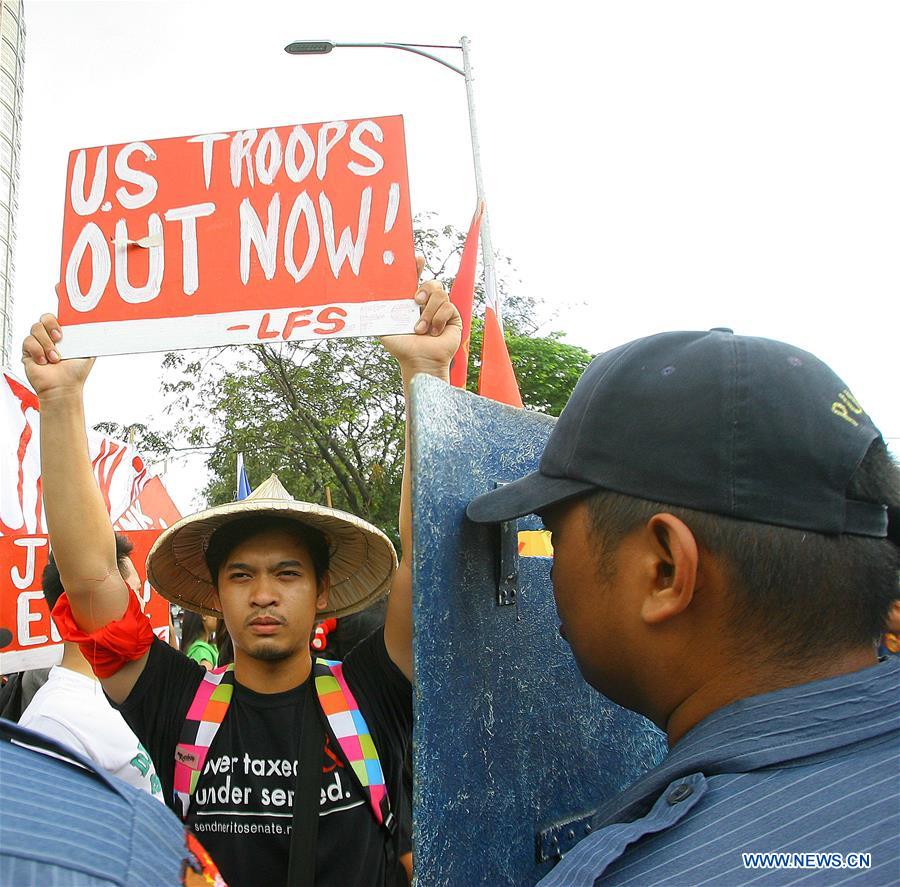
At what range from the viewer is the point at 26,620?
141 inches

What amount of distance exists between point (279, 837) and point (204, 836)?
0.17 meters

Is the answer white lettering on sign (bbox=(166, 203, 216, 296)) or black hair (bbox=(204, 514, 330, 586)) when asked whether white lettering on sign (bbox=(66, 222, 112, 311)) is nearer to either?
white lettering on sign (bbox=(166, 203, 216, 296))

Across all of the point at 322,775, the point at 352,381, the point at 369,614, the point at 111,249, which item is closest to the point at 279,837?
the point at 322,775

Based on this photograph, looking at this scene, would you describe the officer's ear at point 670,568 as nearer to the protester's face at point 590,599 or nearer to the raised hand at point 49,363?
the protester's face at point 590,599

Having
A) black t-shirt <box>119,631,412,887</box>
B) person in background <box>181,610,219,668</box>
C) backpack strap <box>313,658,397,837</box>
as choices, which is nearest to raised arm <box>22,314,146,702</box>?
black t-shirt <box>119,631,412,887</box>

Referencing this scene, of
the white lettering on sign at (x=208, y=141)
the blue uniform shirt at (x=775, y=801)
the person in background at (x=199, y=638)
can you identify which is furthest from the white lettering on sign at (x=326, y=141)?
the person in background at (x=199, y=638)

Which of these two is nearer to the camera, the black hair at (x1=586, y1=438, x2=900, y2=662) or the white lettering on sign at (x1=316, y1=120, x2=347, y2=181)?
the black hair at (x1=586, y1=438, x2=900, y2=662)

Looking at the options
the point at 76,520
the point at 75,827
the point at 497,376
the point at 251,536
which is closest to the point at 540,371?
the point at 497,376

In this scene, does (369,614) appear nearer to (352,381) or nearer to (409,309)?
(409,309)

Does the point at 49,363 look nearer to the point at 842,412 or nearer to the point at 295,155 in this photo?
the point at 295,155

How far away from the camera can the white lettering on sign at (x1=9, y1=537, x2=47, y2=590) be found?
3664 millimetres

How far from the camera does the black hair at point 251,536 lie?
2082 mm

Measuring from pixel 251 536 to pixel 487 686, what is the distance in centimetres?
103

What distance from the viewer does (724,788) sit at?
2.75 feet
